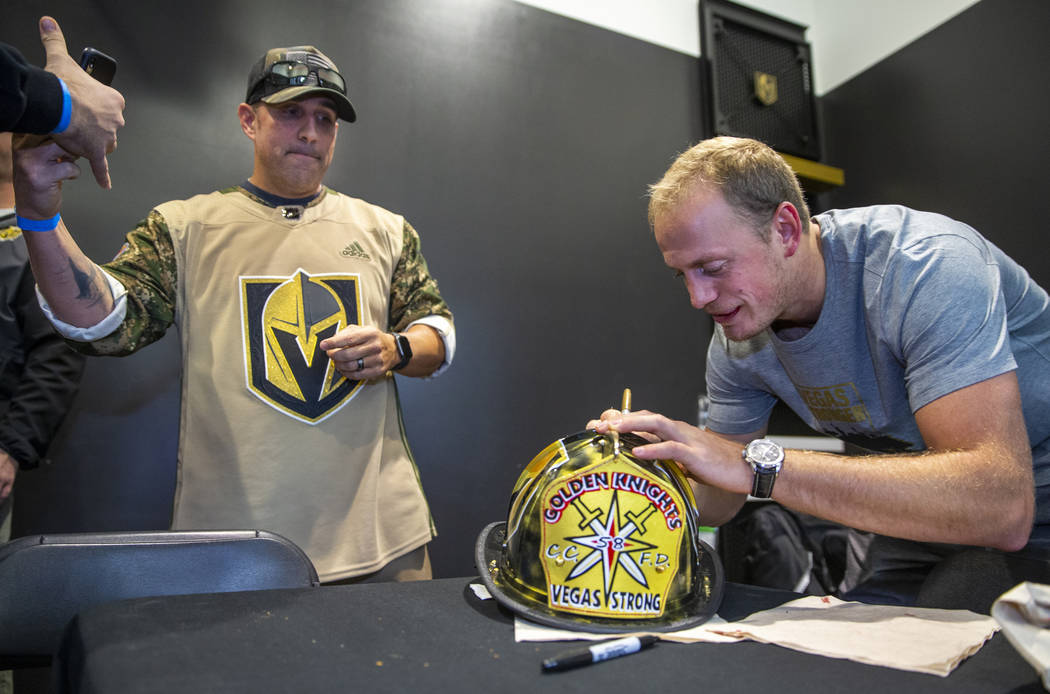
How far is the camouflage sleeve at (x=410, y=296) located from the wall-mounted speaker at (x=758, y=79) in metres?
1.64

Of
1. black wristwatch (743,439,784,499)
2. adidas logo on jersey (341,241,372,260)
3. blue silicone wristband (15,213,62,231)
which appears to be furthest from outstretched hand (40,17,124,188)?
black wristwatch (743,439,784,499)

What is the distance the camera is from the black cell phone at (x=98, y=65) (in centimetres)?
107

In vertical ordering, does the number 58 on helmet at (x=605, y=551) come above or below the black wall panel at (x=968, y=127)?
below

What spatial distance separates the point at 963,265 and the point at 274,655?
3.51ft

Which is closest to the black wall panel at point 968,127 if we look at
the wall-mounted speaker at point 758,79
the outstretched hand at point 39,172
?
the wall-mounted speaker at point 758,79

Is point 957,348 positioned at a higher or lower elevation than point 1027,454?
higher

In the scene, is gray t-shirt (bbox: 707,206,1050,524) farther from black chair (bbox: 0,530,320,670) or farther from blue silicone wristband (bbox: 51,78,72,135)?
blue silicone wristband (bbox: 51,78,72,135)

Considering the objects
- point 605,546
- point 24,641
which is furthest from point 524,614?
point 24,641

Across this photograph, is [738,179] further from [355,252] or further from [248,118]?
[248,118]

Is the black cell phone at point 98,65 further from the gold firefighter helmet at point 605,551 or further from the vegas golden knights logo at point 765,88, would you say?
the vegas golden knights logo at point 765,88

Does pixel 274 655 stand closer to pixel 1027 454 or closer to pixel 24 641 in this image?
pixel 24 641

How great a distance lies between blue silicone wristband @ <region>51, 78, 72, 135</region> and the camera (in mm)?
933

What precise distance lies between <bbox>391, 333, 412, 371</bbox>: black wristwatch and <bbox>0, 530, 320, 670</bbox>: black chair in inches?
20.6

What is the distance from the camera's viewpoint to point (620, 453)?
2.96 feet
